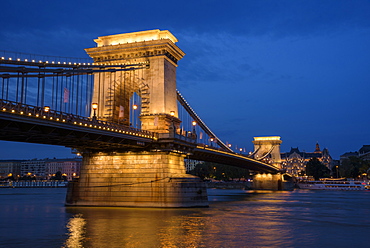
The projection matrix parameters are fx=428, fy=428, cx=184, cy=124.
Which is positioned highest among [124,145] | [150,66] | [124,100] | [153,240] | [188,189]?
[150,66]

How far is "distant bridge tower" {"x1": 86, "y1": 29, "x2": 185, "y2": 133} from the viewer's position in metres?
47.5

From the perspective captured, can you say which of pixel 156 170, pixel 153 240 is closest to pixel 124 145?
pixel 156 170

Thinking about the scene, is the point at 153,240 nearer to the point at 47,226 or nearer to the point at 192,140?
the point at 47,226

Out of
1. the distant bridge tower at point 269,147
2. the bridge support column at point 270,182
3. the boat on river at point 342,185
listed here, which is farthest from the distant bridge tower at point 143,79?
the distant bridge tower at point 269,147

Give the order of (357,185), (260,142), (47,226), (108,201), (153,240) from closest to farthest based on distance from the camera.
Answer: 1. (153,240)
2. (47,226)
3. (108,201)
4. (357,185)
5. (260,142)

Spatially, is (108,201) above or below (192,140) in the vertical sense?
below

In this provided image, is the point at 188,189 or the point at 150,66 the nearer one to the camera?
the point at 188,189

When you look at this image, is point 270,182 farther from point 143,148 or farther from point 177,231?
point 177,231

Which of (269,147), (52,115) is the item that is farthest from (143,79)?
(269,147)

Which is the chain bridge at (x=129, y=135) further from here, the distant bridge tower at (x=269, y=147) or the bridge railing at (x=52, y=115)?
the distant bridge tower at (x=269, y=147)

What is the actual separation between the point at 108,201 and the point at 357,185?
91784 mm

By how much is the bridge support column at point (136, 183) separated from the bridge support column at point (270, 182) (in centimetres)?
7563

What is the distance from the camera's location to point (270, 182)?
118m

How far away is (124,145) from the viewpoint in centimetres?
4119
